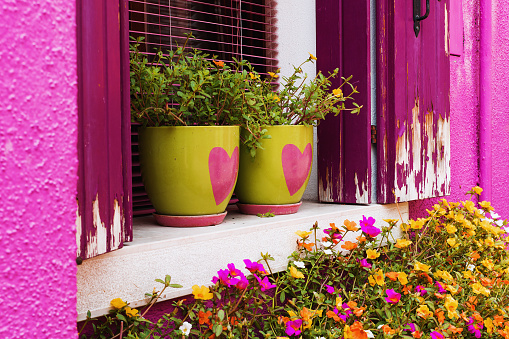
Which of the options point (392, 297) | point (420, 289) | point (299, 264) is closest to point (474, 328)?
point (420, 289)

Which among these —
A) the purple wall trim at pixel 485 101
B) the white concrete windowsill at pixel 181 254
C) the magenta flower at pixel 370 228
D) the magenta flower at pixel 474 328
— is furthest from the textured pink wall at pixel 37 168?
the purple wall trim at pixel 485 101

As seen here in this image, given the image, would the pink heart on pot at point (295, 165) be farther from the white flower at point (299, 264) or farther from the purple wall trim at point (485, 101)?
the purple wall trim at point (485, 101)

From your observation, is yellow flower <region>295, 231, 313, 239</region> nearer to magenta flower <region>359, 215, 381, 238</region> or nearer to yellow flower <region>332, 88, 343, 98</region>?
magenta flower <region>359, 215, 381, 238</region>

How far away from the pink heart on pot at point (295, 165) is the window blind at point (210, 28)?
1.60 feet

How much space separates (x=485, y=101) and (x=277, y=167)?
1.78 m

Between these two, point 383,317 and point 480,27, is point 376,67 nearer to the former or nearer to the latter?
point 383,317

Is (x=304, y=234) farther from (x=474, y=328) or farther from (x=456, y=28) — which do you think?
(x=456, y=28)

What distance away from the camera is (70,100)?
2.73 feet

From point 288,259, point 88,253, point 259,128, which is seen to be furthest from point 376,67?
point 88,253

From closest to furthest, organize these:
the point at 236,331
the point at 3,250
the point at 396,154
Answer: the point at 3,250, the point at 236,331, the point at 396,154

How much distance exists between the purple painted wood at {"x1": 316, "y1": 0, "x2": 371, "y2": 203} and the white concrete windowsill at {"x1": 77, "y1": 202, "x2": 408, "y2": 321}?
10.0 inches

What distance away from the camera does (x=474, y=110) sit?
2.99 m

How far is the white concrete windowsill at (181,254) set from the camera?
1203 millimetres

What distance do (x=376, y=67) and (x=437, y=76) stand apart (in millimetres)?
403
